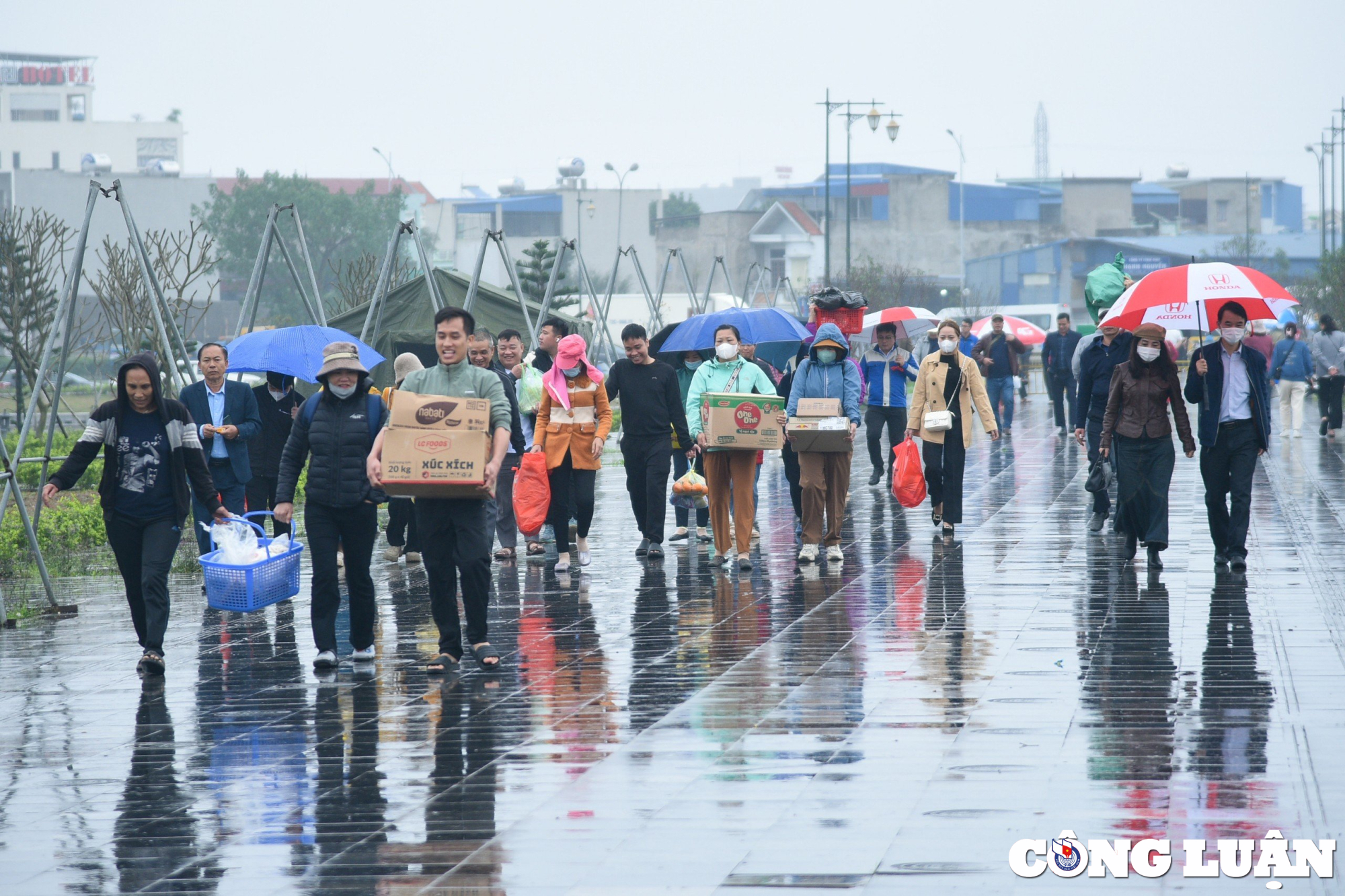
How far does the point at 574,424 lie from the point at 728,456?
1.13 metres

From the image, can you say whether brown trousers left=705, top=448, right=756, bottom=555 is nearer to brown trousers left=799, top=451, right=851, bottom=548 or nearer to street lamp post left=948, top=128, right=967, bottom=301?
brown trousers left=799, top=451, right=851, bottom=548

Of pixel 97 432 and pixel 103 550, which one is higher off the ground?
pixel 97 432

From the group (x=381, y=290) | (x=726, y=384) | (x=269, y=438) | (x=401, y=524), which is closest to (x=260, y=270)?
(x=381, y=290)

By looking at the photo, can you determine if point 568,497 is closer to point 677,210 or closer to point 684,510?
point 684,510

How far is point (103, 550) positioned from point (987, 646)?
29.1 feet

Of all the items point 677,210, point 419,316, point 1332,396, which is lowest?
point 1332,396

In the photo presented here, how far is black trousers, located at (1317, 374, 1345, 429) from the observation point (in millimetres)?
23453

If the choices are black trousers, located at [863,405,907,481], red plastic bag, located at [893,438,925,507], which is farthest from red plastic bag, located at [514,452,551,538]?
black trousers, located at [863,405,907,481]

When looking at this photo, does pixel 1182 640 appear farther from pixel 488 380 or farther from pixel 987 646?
pixel 488 380

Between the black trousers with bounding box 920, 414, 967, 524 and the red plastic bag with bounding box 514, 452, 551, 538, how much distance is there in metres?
3.42

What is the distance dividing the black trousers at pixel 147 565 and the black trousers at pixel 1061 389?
653 inches

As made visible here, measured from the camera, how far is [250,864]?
489 cm

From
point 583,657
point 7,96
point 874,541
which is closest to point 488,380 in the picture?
point 583,657

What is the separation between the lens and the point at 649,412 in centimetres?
1196
